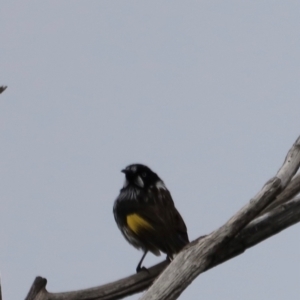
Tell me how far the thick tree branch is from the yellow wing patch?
3.01ft

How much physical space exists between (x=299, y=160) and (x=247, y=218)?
0.66 m

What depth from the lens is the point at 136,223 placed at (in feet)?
22.1

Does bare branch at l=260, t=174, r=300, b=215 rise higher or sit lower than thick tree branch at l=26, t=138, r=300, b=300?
higher

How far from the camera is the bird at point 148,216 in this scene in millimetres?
6473

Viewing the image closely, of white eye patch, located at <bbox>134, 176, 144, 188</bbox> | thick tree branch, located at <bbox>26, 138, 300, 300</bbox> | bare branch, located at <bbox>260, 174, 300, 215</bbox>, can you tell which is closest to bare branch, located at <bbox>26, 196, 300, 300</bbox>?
thick tree branch, located at <bbox>26, 138, 300, 300</bbox>

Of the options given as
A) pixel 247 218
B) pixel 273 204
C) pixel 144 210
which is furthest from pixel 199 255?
pixel 144 210

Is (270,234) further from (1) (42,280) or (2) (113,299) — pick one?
(1) (42,280)

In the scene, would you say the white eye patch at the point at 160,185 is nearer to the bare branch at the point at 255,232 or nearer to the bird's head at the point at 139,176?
the bird's head at the point at 139,176

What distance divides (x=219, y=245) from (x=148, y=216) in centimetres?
202

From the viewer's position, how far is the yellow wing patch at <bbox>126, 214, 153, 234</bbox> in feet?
21.8

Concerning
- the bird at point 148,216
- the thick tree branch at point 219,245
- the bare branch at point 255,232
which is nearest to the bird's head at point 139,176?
the bird at point 148,216

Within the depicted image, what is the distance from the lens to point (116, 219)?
7.11 meters

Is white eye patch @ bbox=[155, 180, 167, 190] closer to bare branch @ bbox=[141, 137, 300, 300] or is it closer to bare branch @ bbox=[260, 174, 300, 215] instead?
bare branch @ bbox=[260, 174, 300, 215]

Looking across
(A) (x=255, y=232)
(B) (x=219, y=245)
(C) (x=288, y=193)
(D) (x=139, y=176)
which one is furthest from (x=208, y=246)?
(D) (x=139, y=176)
